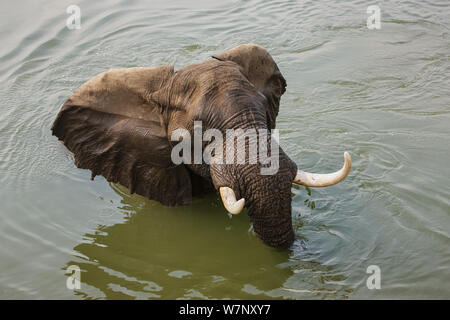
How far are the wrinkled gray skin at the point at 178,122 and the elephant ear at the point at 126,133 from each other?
0.5 inches

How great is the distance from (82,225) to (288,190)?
3306mm

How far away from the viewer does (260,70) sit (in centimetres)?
692

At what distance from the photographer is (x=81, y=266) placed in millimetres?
6852

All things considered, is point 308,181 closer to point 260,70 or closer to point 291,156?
point 260,70

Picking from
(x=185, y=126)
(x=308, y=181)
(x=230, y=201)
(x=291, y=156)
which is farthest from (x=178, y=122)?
(x=291, y=156)

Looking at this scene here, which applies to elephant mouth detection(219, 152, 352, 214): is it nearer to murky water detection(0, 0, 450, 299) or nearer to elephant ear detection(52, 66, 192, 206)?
murky water detection(0, 0, 450, 299)

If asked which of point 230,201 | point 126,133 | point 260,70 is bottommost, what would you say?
point 230,201

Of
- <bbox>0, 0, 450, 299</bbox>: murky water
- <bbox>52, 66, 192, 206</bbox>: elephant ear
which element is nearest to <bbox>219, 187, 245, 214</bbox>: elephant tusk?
<bbox>0, 0, 450, 299</bbox>: murky water

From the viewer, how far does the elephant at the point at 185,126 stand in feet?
18.7

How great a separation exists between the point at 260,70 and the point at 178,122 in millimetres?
1283

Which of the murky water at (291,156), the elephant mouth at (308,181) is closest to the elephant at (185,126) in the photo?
the elephant mouth at (308,181)

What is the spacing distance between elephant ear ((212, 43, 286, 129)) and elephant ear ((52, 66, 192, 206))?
789 mm

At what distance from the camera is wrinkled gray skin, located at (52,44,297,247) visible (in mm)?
5750

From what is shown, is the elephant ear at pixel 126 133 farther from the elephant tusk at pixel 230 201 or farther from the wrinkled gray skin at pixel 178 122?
the elephant tusk at pixel 230 201
